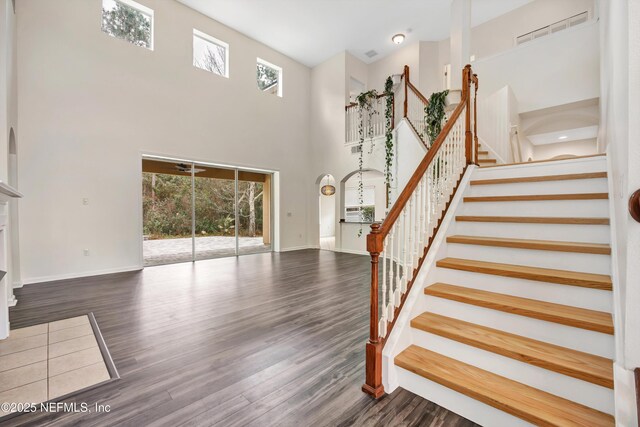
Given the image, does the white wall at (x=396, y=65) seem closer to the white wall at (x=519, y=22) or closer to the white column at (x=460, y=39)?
the white wall at (x=519, y=22)

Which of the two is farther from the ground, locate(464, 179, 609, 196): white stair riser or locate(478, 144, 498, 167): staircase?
locate(478, 144, 498, 167): staircase

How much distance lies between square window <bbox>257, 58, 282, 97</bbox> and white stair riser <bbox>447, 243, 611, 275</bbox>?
7.22 m

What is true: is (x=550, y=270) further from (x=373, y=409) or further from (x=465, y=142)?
(x=465, y=142)

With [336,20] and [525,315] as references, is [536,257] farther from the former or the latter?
[336,20]

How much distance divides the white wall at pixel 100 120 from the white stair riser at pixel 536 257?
586 cm

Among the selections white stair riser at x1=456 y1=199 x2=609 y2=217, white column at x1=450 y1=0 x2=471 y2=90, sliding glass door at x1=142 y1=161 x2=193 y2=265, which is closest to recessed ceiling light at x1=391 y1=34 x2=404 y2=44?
white column at x1=450 y1=0 x2=471 y2=90

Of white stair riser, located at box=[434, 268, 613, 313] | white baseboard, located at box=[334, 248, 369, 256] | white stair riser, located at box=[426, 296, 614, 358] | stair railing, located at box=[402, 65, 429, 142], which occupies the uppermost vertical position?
stair railing, located at box=[402, 65, 429, 142]

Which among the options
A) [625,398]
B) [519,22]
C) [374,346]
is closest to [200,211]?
[374,346]

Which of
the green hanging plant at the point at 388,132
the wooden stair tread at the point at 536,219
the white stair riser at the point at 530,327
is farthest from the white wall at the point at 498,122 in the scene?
the white stair riser at the point at 530,327

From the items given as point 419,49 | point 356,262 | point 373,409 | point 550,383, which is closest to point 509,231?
point 550,383

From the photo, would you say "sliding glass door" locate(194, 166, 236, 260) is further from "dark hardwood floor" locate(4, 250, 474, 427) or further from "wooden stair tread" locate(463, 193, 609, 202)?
"wooden stair tread" locate(463, 193, 609, 202)

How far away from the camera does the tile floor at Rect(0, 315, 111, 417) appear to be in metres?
1.86

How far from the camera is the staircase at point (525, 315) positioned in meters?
1.43

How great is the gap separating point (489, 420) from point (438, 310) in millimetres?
725
